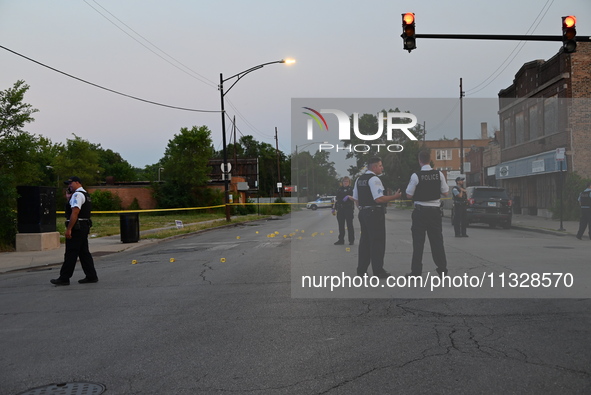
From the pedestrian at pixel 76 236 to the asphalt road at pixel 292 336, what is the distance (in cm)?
32

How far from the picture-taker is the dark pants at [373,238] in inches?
333

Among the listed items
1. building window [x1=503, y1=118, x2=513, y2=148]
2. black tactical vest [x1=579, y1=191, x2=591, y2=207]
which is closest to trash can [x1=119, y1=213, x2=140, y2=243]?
black tactical vest [x1=579, y1=191, x2=591, y2=207]

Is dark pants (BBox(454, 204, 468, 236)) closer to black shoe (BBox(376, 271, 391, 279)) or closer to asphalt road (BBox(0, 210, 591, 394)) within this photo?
asphalt road (BBox(0, 210, 591, 394))

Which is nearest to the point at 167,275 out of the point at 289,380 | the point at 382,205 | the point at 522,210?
the point at 382,205

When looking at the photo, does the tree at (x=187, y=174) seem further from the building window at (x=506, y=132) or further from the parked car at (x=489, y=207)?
the parked car at (x=489, y=207)

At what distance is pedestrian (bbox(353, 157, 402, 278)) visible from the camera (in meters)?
8.12

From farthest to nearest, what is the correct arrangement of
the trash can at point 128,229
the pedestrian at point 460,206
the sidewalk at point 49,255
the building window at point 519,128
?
1. the building window at point 519,128
2. the trash can at point 128,229
3. the sidewalk at point 49,255
4. the pedestrian at point 460,206

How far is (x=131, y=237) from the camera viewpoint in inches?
792

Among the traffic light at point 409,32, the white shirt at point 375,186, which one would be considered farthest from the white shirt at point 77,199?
the traffic light at point 409,32

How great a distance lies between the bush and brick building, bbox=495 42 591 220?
3435 cm

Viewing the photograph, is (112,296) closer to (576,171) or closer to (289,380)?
(289,380)

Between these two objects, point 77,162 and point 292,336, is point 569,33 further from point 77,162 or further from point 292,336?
point 77,162

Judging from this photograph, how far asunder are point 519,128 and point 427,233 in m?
31.5

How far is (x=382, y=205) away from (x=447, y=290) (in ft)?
5.09
